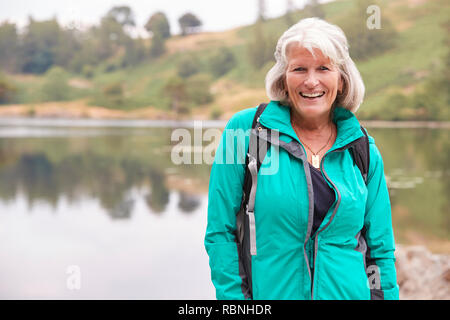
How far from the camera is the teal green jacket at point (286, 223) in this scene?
0.95m

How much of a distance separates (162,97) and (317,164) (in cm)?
3981

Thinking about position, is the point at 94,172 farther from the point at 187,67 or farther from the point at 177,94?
the point at 187,67

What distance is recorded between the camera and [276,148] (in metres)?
0.96

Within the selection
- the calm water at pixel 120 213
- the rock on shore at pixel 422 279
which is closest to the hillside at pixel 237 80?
the calm water at pixel 120 213

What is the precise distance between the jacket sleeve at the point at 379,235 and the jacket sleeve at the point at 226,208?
31 centimetres

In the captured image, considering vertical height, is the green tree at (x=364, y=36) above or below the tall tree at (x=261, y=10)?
below

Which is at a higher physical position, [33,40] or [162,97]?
[33,40]

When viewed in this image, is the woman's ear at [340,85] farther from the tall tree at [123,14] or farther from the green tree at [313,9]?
the tall tree at [123,14]

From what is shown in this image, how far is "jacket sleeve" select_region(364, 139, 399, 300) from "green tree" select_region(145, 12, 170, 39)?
163 ft

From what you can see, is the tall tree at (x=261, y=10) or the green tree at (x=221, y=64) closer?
the green tree at (x=221, y=64)

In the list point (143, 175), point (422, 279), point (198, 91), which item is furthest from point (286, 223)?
point (198, 91)

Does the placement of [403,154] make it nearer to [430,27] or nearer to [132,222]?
[132,222]

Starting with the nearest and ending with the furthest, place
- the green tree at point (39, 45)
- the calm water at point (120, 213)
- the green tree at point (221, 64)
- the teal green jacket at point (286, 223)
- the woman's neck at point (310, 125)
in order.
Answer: the teal green jacket at point (286, 223), the woman's neck at point (310, 125), the calm water at point (120, 213), the green tree at point (221, 64), the green tree at point (39, 45)
